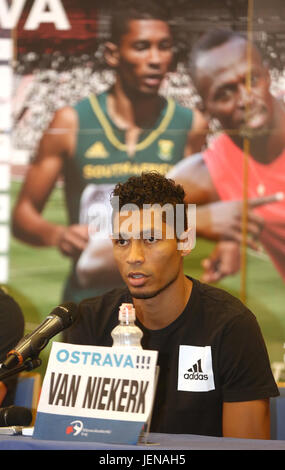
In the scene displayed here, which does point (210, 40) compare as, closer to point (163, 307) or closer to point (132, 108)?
point (132, 108)

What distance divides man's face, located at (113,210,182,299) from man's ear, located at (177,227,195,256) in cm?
6

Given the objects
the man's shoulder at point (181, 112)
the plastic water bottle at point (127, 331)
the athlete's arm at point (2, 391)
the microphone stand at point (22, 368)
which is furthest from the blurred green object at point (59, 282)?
the microphone stand at point (22, 368)

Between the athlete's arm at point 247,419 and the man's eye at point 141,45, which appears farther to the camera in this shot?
the man's eye at point 141,45

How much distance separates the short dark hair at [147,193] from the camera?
201 cm

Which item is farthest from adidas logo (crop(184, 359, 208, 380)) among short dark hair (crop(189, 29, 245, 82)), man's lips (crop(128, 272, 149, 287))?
short dark hair (crop(189, 29, 245, 82))

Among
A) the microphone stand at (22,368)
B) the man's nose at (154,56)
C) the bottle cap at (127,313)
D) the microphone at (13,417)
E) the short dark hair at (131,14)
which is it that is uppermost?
the short dark hair at (131,14)

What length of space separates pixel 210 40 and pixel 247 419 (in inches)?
99.4

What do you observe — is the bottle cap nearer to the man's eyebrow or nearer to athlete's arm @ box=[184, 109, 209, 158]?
the man's eyebrow

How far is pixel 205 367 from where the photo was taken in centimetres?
200

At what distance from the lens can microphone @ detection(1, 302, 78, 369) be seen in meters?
1.53

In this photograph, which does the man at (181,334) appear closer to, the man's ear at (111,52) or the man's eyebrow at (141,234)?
the man's eyebrow at (141,234)

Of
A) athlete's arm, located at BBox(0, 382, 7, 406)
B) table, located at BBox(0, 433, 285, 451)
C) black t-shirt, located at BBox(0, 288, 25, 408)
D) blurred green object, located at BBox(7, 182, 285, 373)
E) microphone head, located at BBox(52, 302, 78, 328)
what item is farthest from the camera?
blurred green object, located at BBox(7, 182, 285, 373)
